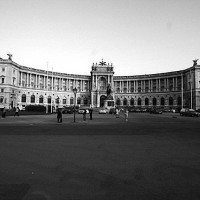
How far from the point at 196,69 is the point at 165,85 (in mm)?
21663

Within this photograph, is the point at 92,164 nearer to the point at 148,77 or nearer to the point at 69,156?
the point at 69,156

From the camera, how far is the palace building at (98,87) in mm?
95375

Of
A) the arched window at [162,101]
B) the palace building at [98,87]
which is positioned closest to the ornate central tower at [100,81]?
the palace building at [98,87]

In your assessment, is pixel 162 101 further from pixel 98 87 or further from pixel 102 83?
pixel 98 87

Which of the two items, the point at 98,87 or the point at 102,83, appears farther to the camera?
the point at 102,83

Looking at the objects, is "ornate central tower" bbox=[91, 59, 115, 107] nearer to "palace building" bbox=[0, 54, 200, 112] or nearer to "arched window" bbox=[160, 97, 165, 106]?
"palace building" bbox=[0, 54, 200, 112]

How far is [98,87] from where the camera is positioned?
12069cm

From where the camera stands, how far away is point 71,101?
403ft

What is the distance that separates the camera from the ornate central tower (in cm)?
11725

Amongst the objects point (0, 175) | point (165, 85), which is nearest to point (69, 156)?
point (0, 175)

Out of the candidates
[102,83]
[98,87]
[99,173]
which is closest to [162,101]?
[102,83]

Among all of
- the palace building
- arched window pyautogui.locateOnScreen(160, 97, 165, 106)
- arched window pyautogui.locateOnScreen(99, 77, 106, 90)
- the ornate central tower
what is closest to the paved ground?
the palace building

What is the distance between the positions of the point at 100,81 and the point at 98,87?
14.5 feet

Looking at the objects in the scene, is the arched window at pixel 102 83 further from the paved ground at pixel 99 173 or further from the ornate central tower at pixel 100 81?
the paved ground at pixel 99 173
